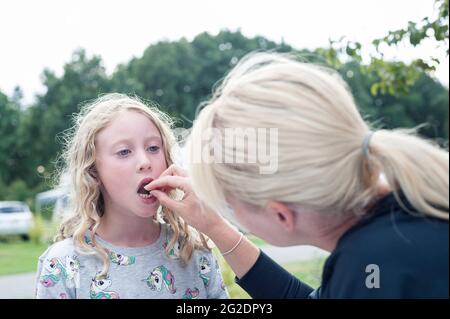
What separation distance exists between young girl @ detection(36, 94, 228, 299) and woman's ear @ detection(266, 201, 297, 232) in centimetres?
73

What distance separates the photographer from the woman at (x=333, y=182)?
135 centimetres

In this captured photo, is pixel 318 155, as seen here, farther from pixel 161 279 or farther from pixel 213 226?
pixel 161 279

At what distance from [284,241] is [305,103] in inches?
16.6

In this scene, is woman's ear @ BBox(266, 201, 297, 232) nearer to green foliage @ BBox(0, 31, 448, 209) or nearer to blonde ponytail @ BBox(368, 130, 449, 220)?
blonde ponytail @ BBox(368, 130, 449, 220)

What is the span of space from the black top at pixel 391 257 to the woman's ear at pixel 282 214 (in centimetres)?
14

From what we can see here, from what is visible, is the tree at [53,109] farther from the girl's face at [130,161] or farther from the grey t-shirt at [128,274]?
the grey t-shirt at [128,274]

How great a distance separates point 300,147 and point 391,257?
1.09ft

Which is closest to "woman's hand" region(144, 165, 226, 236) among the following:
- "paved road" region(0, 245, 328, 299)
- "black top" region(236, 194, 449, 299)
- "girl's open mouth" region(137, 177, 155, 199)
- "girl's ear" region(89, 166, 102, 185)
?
"girl's open mouth" region(137, 177, 155, 199)

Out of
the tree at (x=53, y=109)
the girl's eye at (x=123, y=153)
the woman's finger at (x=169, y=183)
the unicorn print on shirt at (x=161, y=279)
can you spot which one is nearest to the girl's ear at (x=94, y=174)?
the girl's eye at (x=123, y=153)

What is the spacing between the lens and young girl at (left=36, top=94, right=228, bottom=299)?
206 centimetres

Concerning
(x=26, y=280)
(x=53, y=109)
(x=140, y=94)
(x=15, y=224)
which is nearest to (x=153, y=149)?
(x=26, y=280)

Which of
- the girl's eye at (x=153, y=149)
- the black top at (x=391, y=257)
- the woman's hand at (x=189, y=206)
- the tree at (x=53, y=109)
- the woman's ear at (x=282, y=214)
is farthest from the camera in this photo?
the tree at (x=53, y=109)

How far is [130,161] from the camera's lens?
2.15 metres

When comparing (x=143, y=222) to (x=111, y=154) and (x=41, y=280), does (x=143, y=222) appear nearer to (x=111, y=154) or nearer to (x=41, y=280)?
(x=111, y=154)
